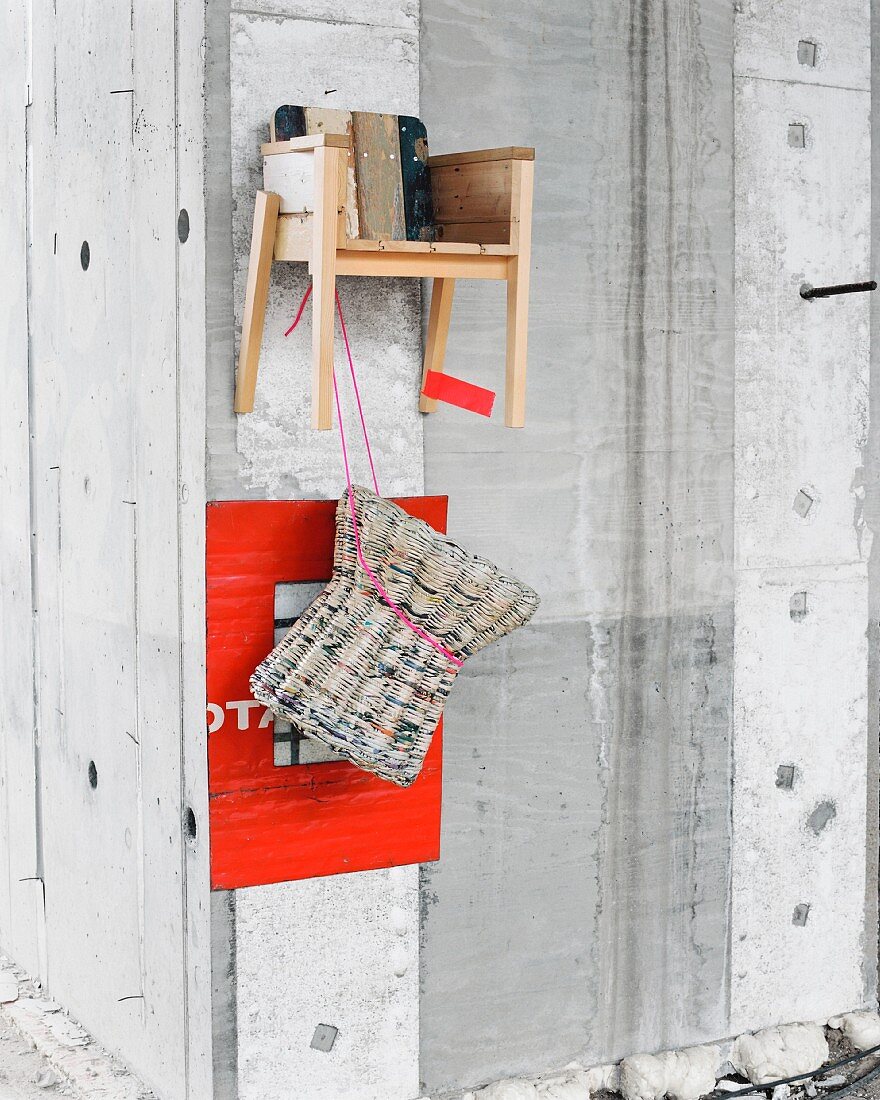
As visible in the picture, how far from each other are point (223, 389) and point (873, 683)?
79.3 inches

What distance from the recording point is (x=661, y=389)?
359cm

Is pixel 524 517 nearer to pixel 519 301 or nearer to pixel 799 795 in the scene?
pixel 519 301

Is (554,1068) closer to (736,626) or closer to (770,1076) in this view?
(770,1076)

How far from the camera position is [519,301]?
3.02 metres

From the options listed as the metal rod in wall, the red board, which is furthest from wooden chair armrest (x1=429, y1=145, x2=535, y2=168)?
the metal rod in wall

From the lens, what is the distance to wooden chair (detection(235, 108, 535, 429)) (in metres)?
2.82

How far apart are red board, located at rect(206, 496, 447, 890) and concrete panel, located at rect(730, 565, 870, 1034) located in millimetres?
1054

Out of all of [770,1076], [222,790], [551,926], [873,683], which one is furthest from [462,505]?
[770,1076]

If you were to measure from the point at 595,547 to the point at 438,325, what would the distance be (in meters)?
0.70

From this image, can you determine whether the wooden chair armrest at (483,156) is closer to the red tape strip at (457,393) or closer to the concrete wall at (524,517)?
the concrete wall at (524,517)

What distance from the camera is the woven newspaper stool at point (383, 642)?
Result: 2.92m

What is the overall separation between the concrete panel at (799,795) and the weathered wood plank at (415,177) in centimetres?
127

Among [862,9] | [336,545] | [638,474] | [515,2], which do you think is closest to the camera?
[336,545]

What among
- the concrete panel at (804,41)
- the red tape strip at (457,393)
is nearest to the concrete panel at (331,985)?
the red tape strip at (457,393)
